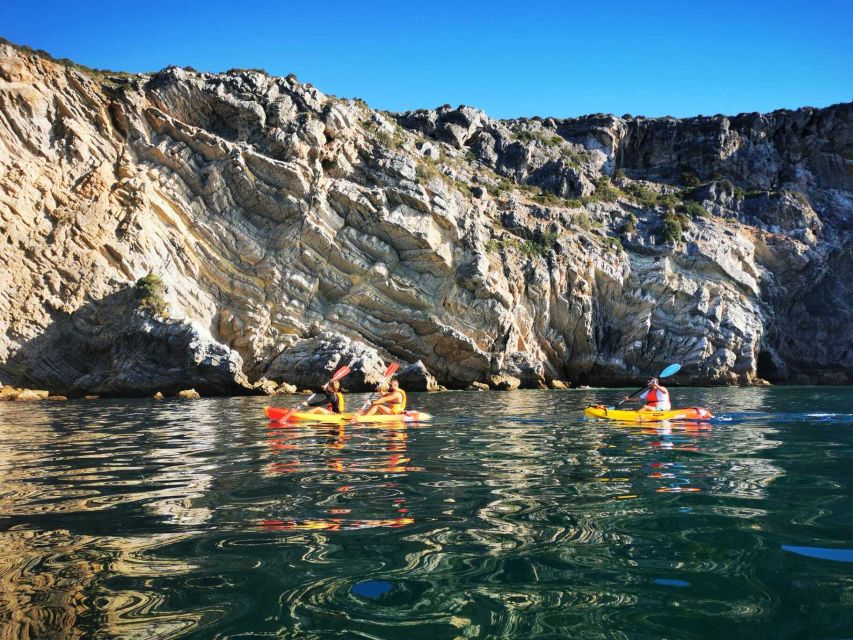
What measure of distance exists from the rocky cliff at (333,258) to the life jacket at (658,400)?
16458 mm

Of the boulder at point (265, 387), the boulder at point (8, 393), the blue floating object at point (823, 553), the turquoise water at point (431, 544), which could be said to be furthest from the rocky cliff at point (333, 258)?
the blue floating object at point (823, 553)

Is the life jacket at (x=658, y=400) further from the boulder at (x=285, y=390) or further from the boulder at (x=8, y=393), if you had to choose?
the boulder at (x=8, y=393)

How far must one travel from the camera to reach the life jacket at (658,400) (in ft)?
51.5

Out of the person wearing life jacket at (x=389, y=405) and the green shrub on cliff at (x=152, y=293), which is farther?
the green shrub on cliff at (x=152, y=293)

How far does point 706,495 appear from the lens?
6016mm

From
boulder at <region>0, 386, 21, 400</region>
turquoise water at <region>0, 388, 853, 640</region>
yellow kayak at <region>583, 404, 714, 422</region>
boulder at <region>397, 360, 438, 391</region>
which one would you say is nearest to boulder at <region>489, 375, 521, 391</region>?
boulder at <region>397, 360, 438, 391</region>

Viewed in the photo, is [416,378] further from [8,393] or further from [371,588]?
[371,588]

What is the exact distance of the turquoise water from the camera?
321cm

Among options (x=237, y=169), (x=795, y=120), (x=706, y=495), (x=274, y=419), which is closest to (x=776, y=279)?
(x=795, y=120)

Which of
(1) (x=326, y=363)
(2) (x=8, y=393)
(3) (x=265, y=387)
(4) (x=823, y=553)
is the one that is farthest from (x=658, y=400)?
(2) (x=8, y=393)

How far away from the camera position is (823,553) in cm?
416

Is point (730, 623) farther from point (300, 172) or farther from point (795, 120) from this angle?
point (795, 120)

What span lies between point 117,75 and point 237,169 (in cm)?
1077

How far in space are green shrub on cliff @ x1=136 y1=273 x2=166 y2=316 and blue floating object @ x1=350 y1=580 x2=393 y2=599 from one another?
27.5 metres
